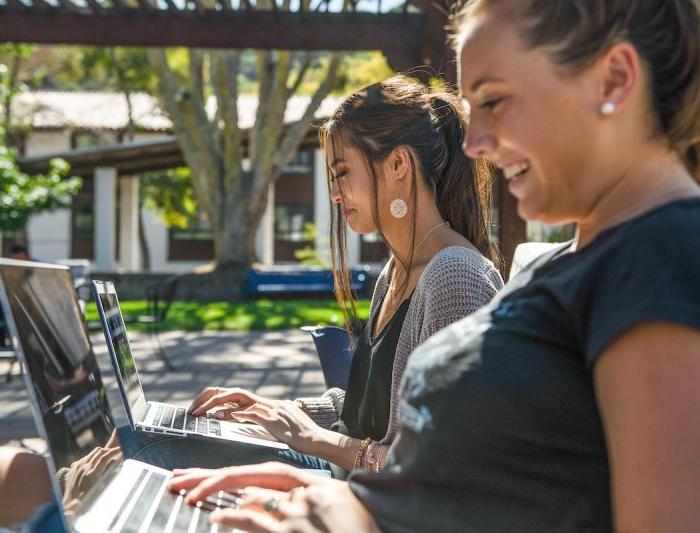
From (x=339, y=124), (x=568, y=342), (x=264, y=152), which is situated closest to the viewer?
(x=568, y=342)

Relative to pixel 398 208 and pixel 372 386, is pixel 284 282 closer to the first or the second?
pixel 398 208

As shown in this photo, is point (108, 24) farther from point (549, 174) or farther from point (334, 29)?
point (549, 174)

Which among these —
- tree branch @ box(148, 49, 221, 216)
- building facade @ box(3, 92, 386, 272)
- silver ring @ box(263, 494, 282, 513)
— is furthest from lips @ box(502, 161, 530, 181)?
building facade @ box(3, 92, 386, 272)

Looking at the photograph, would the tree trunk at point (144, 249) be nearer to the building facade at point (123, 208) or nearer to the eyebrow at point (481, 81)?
the building facade at point (123, 208)

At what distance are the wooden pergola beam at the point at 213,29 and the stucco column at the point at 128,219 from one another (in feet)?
90.3

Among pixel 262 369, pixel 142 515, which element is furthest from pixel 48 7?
pixel 142 515

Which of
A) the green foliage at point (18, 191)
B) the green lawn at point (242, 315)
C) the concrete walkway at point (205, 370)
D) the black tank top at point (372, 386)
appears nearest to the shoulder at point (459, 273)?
the black tank top at point (372, 386)

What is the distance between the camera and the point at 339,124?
2.63m

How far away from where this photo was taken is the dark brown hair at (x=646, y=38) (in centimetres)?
123

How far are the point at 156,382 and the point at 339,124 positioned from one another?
6.39 m

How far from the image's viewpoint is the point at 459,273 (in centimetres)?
214

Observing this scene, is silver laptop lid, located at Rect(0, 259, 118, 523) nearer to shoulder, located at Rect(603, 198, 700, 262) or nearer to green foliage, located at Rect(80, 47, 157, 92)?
shoulder, located at Rect(603, 198, 700, 262)

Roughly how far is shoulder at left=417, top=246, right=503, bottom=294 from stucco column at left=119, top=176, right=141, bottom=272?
33.1 meters

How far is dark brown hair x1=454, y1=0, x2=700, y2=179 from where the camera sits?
123 cm
